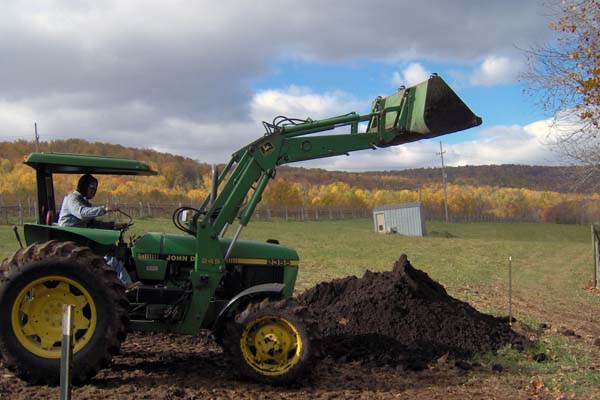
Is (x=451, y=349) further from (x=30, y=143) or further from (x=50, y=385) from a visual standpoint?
(x=30, y=143)

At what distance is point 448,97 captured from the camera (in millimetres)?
6172

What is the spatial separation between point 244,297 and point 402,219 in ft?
143

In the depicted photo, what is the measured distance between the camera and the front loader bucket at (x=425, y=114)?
6.15 m

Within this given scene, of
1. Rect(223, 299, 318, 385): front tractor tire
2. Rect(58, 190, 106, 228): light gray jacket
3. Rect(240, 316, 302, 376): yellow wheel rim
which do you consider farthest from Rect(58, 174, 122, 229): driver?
Rect(240, 316, 302, 376): yellow wheel rim

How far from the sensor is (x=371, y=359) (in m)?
6.77

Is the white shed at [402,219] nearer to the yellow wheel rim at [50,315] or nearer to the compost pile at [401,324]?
the compost pile at [401,324]

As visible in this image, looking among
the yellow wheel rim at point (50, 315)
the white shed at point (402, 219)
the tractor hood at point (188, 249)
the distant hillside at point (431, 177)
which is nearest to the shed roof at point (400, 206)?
the white shed at point (402, 219)

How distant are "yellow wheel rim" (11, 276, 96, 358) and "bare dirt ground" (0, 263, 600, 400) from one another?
0.43 m

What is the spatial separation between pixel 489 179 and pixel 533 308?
144016 mm

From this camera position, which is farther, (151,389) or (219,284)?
(219,284)

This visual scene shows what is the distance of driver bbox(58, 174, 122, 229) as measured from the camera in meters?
5.88

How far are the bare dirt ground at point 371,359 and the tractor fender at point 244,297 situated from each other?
56 centimetres

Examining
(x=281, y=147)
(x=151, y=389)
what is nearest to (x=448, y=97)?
(x=281, y=147)

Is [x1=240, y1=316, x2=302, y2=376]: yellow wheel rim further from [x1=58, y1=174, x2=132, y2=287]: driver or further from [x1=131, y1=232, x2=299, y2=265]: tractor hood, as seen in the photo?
[x1=58, y1=174, x2=132, y2=287]: driver
